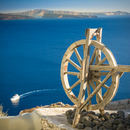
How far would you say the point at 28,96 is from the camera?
16281 mm

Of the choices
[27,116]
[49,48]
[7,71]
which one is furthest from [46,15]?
[27,116]

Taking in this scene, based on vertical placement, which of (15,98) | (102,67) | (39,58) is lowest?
(15,98)

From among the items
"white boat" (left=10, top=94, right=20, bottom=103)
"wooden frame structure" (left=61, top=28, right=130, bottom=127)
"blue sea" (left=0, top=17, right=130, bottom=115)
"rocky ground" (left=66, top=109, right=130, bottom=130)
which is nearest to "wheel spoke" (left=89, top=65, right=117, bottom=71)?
"wooden frame structure" (left=61, top=28, right=130, bottom=127)

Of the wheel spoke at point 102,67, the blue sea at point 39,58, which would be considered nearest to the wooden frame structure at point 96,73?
the wheel spoke at point 102,67

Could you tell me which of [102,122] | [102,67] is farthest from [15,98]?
[102,67]

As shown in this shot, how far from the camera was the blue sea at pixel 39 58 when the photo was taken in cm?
1661

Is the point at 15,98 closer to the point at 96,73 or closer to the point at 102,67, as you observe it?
the point at 96,73

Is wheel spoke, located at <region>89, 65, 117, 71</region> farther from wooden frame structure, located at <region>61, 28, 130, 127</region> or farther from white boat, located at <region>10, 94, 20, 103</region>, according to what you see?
white boat, located at <region>10, 94, 20, 103</region>

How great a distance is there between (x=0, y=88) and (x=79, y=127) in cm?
1184

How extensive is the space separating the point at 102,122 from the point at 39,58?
15815mm

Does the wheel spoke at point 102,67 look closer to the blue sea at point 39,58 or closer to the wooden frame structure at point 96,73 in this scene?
the wooden frame structure at point 96,73

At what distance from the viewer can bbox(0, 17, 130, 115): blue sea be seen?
16611 mm

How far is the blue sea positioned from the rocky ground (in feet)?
28.9

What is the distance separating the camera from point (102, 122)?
6.39m
